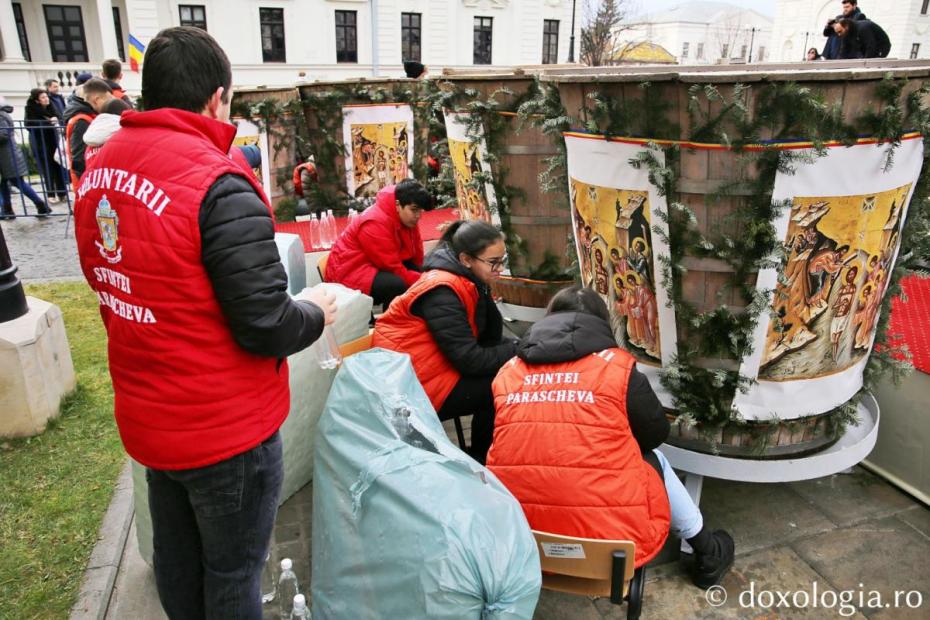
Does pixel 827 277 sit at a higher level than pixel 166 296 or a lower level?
lower

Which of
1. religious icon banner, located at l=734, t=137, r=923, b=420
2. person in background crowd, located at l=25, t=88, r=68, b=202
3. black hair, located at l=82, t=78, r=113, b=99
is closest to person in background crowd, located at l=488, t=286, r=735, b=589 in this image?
religious icon banner, located at l=734, t=137, r=923, b=420

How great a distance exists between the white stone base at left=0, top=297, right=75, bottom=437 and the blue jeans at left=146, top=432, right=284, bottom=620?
2.47 metres

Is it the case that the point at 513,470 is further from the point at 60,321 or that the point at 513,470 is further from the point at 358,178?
the point at 358,178

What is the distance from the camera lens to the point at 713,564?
2.84 m

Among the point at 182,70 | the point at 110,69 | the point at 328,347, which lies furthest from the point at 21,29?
the point at 182,70

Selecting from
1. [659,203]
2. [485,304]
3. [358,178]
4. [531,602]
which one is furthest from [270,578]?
[358,178]

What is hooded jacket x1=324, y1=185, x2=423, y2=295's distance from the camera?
4836 millimetres

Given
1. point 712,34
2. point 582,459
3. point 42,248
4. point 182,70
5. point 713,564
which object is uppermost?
point 712,34

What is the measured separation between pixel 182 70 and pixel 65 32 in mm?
36808

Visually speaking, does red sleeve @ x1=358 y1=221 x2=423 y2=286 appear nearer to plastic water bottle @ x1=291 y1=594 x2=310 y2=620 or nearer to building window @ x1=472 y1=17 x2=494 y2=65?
plastic water bottle @ x1=291 y1=594 x2=310 y2=620

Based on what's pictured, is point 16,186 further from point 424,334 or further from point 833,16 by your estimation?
point 833,16

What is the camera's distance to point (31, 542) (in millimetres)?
3127

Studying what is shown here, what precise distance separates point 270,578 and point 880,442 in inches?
126

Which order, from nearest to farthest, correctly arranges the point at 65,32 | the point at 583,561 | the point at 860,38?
the point at 583,561, the point at 860,38, the point at 65,32
